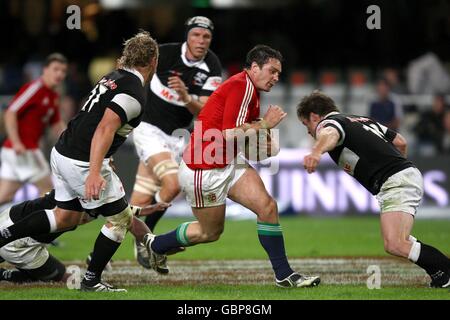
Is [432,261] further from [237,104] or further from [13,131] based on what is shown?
[13,131]

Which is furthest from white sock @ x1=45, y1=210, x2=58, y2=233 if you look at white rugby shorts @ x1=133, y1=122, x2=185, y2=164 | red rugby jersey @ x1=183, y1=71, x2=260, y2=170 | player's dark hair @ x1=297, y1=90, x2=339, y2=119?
white rugby shorts @ x1=133, y1=122, x2=185, y2=164

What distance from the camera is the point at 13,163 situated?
13961mm

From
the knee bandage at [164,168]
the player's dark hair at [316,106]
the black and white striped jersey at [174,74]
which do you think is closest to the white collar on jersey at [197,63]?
the black and white striped jersey at [174,74]

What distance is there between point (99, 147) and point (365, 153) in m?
2.52

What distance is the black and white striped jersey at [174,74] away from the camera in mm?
11773

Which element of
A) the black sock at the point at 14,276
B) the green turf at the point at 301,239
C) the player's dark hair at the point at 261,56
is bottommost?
the green turf at the point at 301,239

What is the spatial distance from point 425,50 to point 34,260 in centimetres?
1582

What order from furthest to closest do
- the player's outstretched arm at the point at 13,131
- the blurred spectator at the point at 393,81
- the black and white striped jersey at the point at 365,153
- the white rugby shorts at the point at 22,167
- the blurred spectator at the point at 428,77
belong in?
the blurred spectator at the point at 428,77 < the blurred spectator at the point at 393,81 < the white rugby shorts at the point at 22,167 < the player's outstretched arm at the point at 13,131 < the black and white striped jersey at the point at 365,153

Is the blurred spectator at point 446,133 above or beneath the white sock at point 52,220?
beneath

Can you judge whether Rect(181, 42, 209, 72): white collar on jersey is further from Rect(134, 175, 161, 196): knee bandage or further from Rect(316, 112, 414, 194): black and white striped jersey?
Rect(316, 112, 414, 194): black and white striped jersey

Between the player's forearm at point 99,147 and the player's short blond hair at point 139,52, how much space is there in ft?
2.51

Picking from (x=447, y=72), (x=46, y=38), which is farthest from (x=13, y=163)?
(x=447, y=72)

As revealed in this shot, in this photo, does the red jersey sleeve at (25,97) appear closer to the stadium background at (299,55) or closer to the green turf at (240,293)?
the stadium background at (299,55)

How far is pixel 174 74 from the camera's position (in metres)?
11.8
